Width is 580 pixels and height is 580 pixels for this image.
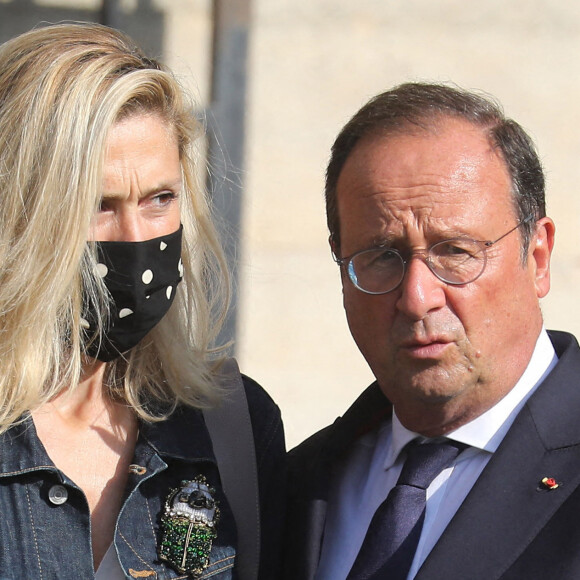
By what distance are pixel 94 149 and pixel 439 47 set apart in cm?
234

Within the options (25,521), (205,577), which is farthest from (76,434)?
(205,577)

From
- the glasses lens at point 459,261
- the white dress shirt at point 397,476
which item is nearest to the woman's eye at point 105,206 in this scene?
the glasses lens at point 459,261

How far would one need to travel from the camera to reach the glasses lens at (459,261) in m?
2.30

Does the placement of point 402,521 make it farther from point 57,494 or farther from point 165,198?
point 165,198

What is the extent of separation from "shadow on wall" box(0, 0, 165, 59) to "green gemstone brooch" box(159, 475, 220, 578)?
2.32 meters

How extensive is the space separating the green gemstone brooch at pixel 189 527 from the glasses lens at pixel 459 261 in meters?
0.76

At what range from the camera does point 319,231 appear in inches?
167

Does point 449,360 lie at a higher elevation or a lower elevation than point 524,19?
lower

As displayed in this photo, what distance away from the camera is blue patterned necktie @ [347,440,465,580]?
7.22 ft

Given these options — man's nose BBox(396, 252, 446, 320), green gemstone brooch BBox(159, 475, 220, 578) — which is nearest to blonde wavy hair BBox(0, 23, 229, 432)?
green gemstone brooch BBox(159, 475, 220, 578)

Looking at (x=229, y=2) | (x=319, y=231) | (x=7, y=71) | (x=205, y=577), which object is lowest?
(x=205, y=577)

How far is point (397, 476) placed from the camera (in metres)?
2.44

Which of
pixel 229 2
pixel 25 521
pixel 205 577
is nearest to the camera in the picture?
pixel 25 521

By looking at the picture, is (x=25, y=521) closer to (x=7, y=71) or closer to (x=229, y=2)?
(x=7, y=71)
